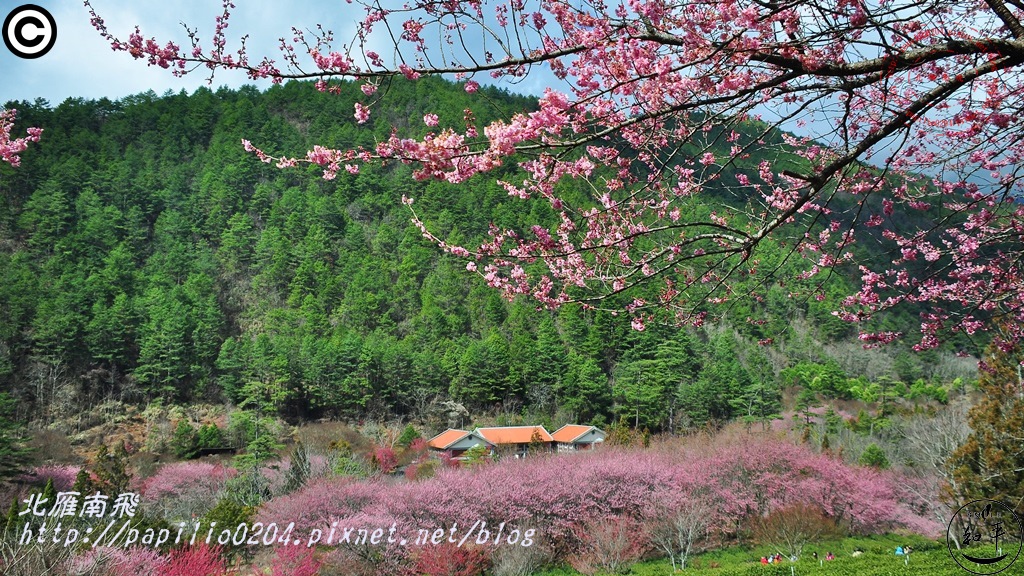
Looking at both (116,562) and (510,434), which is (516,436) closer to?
(510,434)

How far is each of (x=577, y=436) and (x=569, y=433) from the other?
2.96 ft

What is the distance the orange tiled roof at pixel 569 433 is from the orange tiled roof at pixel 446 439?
221 inches

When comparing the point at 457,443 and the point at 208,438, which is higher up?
the point at 208,438

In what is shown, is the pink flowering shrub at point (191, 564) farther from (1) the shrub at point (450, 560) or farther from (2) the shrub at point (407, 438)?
(2) the shrub at point (407, 438)

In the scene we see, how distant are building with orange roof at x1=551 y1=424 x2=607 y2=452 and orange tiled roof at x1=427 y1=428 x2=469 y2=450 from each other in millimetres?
5638

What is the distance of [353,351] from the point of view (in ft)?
135

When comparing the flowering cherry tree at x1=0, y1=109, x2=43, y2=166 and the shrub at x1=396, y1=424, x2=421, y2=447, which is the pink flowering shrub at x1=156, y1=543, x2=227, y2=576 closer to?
the flowering cherry tree at x1=0, y1=109, x2=43, y2=166

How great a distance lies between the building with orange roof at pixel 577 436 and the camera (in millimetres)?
33719

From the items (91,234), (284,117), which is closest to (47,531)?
(91,234)

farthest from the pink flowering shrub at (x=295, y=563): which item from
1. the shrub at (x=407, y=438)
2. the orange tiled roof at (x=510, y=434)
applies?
the orange tiled roof at (x=510, y=434)

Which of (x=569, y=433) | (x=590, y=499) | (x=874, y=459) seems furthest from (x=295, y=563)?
(x=569, y=433)

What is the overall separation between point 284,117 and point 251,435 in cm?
6051

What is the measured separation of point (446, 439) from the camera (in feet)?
110

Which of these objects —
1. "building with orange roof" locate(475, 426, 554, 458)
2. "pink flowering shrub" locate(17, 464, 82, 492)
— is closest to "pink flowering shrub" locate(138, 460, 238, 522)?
"pink flowering shrub" locate(17, 464, 82, 492)
